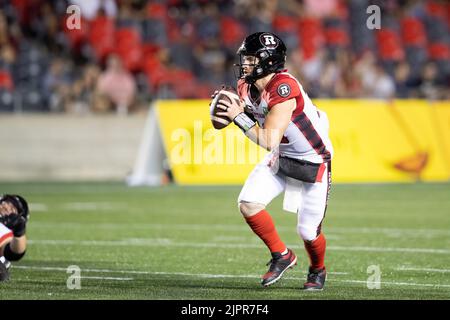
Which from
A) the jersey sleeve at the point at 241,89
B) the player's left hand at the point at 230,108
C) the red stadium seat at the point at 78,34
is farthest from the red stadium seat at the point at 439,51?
the player's left hand at the point at 230,108

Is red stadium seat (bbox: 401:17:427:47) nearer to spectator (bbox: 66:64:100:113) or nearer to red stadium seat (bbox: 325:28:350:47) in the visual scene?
red stadium seat (bbox: 325:28:350:47)

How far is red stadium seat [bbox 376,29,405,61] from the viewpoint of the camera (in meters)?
22.6

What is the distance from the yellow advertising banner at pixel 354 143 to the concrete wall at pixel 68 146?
1.72m

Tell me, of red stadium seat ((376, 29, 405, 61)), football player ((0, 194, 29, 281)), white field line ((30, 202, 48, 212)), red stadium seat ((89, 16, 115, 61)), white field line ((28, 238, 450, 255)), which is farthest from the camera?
red stadium seat ((376, 29, 405, 61))

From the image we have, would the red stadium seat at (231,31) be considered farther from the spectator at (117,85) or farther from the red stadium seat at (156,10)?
the spectator at (117,85)

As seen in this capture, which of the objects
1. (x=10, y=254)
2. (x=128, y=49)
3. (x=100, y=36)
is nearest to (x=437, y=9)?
(x=128, y=49)

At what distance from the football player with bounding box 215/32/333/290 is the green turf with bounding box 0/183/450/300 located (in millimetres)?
337

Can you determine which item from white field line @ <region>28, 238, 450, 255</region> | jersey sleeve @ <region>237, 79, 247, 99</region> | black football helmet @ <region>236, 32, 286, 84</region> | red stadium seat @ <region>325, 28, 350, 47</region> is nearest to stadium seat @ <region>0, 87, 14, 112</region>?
red stadium seat @ <region>325, 28, 350, 47</region>

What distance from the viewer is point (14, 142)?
1888 centimetres

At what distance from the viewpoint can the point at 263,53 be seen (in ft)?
25.5

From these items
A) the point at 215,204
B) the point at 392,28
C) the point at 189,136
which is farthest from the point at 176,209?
the point at 392,28

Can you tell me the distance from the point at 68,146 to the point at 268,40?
39.0ft

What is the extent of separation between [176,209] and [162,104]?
4053 millimetres

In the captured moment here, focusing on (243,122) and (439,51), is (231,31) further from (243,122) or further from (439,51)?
(243,122)
